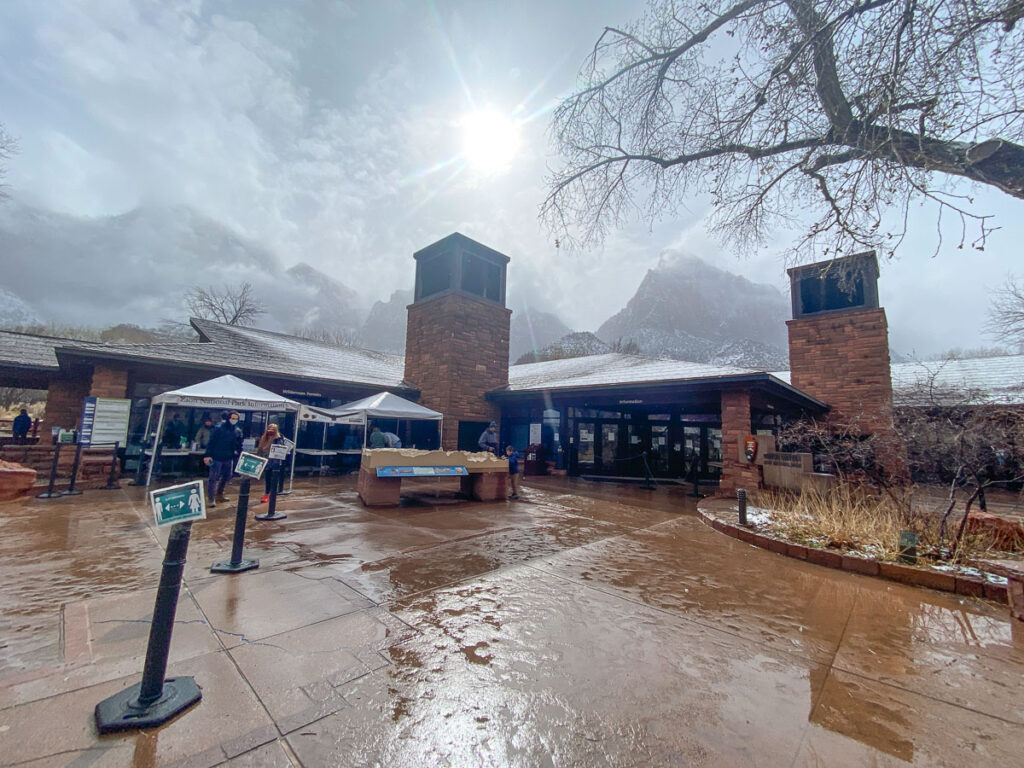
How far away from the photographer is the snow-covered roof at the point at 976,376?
503 inches

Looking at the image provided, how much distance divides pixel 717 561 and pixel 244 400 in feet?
29.9

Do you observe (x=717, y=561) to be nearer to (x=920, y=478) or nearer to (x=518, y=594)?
(x=518, y=594)

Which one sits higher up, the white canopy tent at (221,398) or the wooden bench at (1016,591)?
the white canopy tent at (221,398)

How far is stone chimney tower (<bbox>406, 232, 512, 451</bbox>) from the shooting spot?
1428 centimetres

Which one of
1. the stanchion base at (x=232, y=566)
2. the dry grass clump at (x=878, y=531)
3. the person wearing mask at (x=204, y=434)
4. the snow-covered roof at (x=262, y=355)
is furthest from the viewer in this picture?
the person wearing mask at (x=204, y=434)

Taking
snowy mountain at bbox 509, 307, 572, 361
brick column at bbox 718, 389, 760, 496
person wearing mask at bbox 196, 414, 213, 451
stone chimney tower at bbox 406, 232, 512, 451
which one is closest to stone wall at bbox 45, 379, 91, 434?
person wearing mask at bbox 196, 414, 213, 451

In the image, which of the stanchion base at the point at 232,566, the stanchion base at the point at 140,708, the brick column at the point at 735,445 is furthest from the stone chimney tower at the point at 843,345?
the stanchion base at the point at 140,708

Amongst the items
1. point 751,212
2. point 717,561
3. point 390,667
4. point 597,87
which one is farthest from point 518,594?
point 597,87

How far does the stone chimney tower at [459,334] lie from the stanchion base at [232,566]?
949cm

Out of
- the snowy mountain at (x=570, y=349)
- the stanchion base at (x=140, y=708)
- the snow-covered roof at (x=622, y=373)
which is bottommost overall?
the stanchion base at (x=140, y=708)

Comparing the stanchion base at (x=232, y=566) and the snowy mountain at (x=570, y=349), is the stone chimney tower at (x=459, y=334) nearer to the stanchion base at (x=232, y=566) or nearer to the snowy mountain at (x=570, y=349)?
the stanchion base at (x=232, y=566)

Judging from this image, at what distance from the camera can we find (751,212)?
244 inches

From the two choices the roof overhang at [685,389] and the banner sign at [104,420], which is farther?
the roof overhang at [685,389]

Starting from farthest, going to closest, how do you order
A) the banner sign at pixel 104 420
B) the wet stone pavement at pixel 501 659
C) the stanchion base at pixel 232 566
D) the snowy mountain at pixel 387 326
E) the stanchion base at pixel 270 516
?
the snowy mountain at pixel 387 326
the banner sign at pixel 104 420
the stanchion base at pixel 270 516
the stanchion base at pixel 232 566
the wet stone pavement at pixel 501 659
